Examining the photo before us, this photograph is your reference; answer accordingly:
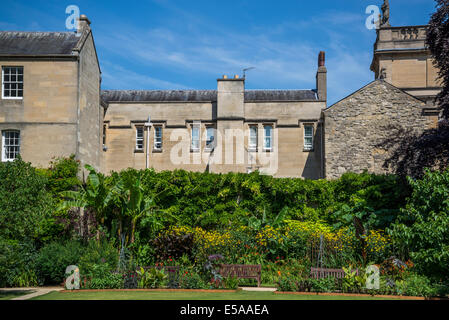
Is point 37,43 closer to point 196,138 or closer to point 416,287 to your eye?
point 196,138

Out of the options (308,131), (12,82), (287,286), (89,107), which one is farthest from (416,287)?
(12,82)

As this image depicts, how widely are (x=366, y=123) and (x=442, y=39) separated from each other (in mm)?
10962

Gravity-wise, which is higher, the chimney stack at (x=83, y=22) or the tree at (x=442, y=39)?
the chimney stack at (x=83, y=22)

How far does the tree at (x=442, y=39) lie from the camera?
16531 millimetres

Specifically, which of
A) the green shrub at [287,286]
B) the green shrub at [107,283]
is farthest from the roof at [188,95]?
the green shrub at [287,286]

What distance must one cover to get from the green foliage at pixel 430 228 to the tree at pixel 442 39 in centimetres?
509

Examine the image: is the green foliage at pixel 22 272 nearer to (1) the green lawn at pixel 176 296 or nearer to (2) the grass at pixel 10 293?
(2) the grass at pixel 10 293

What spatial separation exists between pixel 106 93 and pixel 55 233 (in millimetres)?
18346

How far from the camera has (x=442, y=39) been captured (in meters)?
16.6

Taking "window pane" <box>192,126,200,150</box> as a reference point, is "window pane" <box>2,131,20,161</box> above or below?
below

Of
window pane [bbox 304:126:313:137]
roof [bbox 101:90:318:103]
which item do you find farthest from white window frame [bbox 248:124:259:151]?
window pane [bbox 304:126:313:137]

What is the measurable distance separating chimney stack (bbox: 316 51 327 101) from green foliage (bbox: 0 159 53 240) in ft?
77.3

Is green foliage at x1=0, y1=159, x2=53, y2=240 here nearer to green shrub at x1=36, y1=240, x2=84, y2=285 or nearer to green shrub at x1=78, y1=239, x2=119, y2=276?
green shrub at x1=78, y1=239, x2=119, y2=276

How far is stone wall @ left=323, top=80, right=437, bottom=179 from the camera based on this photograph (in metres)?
26.8
